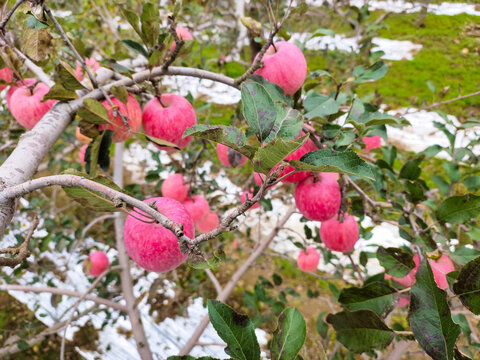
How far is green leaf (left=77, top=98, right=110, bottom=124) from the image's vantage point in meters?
0.49

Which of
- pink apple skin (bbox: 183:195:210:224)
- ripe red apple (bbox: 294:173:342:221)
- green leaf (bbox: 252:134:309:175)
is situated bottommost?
pink apple skin (bbox: 183:195:210:224)

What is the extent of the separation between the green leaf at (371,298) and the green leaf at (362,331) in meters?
0.04

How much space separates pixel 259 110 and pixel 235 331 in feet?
0.93

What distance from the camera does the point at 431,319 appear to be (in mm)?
407

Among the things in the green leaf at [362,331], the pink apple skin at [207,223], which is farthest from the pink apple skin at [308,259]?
the green leaf at [362,331]

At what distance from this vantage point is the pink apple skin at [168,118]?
68cm

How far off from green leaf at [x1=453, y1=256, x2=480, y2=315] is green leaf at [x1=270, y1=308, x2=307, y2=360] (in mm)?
240

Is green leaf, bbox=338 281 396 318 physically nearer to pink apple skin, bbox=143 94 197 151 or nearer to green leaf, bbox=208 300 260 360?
green leaf, bbox=208 300 260 360

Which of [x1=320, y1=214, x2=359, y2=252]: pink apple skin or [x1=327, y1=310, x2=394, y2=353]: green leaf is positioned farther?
[x1=320, y1=214, x2=359, y2=252]: pink apple skin

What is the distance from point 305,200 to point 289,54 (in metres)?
0.32

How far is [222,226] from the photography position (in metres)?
0.35

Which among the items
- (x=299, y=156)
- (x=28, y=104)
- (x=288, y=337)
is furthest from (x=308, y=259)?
(x=28, y=104)

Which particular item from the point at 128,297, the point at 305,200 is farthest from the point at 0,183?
the point at 128,297

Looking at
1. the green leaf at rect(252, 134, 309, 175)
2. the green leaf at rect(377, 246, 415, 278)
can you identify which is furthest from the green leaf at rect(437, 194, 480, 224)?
the green leaf at rect(252, 134, 309, 175)
